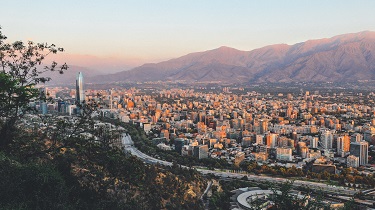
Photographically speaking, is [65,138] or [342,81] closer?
[65,138]

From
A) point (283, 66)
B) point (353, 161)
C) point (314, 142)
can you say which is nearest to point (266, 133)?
point (314, 142)

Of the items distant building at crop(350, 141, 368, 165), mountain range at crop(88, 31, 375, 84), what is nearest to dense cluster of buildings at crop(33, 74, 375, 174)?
distant building at crop(350, 141, 368, 165)

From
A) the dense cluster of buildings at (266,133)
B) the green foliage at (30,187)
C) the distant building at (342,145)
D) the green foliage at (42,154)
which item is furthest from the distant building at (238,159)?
the green foliage at (30,187)

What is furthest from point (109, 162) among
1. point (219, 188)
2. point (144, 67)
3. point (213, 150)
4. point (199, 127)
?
point (144, 67)

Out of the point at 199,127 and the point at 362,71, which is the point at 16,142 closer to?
the point at 199,127

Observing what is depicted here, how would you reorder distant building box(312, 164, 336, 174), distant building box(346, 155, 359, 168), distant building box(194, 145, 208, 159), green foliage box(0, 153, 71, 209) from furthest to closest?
distant building box(194, 145, 208, 159) → distant building box(346, 155, 359, 168) → distant building box(312, 164, 336, 174) → green foliage box(0, 153, 71, 209)

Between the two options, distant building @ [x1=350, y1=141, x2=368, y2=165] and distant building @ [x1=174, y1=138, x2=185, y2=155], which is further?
distant building @ [x1=174, y1=138, x2=185, y2=155]

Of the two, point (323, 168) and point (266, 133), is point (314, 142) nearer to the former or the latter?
point (266, 133)

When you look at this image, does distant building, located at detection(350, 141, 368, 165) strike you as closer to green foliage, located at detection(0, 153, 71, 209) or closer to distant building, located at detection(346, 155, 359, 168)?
distant building, located at detection(346, 155, 359, 168)
